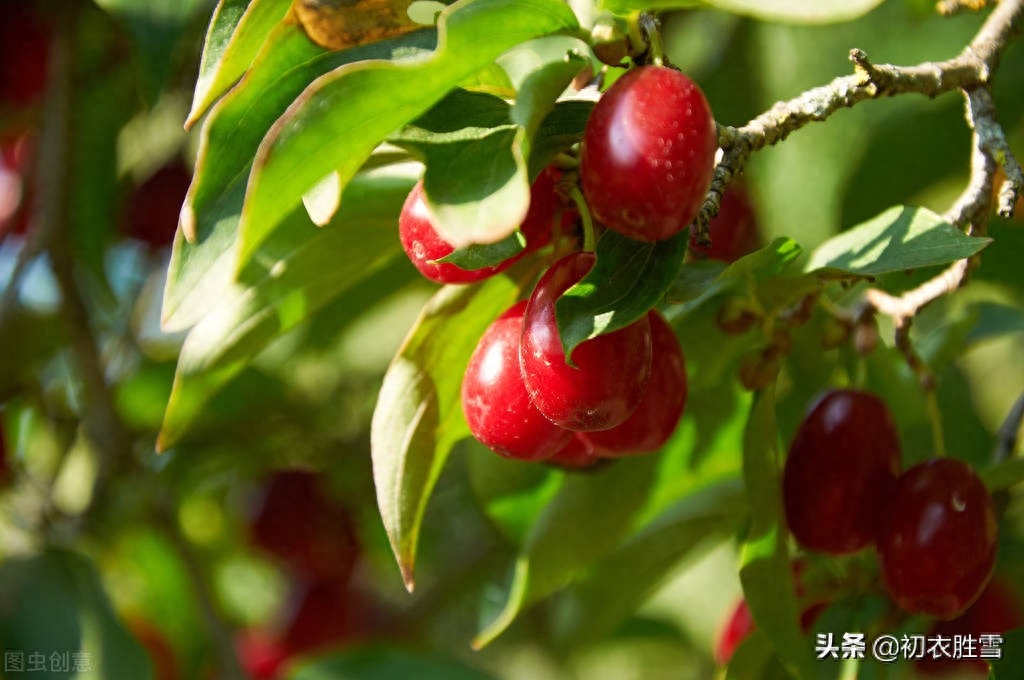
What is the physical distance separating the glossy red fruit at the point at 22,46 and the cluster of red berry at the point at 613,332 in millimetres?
903

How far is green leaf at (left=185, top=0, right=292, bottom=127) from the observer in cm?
53

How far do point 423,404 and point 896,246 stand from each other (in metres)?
0.29

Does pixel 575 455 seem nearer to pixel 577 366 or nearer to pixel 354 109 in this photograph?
pixel 577 366

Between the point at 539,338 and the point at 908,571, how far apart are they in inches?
14.0

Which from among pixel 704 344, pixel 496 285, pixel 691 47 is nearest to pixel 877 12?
pixel 691 47

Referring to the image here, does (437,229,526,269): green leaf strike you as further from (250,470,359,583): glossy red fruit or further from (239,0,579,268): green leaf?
(250,470,359,583): glossy red fruit

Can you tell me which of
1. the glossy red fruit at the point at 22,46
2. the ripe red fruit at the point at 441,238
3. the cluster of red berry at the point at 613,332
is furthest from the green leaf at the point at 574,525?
the glossy red fruit at the point at 22,46

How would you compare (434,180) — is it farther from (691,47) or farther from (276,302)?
(691,47)

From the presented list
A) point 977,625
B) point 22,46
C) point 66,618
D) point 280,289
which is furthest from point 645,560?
point 22,46

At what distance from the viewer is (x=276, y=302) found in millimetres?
738

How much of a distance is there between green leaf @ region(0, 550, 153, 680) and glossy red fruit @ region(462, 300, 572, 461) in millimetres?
711

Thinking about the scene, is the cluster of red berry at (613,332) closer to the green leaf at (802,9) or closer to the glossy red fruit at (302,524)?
the green leaf at (802,9)

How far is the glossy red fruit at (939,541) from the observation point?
74cm

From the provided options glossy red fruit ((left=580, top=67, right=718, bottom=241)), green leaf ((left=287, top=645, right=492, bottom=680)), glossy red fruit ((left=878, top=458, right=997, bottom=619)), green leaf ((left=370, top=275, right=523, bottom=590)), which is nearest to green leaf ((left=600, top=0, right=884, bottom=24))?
glossy red fruit ((left=580, top=67, right=718, bottom=241))
